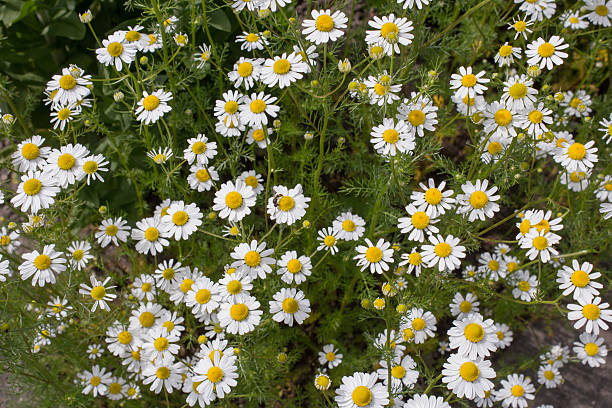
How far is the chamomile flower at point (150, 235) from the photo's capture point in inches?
114

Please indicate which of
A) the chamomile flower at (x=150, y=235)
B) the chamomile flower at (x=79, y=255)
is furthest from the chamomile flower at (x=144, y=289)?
the chamomile flower at (x=79, y=255)

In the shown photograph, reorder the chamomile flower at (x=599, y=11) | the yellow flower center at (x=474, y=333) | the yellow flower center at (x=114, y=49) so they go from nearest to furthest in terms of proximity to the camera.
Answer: the yellow flower center at (x=474, y=333)
the yellow flower center at (x=114, y=49)
the chamomile flower at (x=599, y=11)

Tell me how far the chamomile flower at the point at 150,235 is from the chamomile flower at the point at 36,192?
487mm

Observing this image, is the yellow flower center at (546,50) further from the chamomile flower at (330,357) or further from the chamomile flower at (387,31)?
the chamomile flower at (330,357)

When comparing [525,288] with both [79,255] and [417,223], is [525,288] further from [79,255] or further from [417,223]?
[79,255]

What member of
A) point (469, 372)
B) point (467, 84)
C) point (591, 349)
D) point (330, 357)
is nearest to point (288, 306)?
point (330, 357)

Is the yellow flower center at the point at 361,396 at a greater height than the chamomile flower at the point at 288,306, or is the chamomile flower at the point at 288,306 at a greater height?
the chamomile flower at the point at 288,306

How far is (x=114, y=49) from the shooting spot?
9.07 ft

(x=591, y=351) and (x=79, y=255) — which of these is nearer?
(x=79, y=255)

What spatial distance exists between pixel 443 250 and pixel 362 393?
2.68ft

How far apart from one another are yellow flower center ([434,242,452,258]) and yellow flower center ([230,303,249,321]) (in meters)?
1.02

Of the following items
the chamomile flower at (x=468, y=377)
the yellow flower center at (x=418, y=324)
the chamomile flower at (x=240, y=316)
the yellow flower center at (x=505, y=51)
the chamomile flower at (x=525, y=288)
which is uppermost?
the yellow flower center at (x=505, y=51)

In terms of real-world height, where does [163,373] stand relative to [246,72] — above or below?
below

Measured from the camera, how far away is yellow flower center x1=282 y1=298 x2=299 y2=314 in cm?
258
